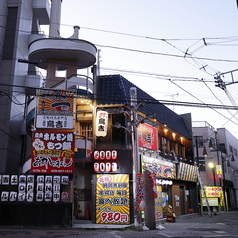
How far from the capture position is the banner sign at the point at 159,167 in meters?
23.2

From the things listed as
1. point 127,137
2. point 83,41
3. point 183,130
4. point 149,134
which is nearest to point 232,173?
point 183,130

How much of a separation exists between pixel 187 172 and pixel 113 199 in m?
13.5

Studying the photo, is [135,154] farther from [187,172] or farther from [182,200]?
[182,200]

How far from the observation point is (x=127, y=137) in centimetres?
2184

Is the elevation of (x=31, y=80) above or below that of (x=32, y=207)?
A: above

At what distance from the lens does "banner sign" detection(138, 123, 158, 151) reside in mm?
23234

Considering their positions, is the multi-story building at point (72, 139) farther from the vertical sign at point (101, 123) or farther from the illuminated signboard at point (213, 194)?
the illuminated signboard at point (213, 194)

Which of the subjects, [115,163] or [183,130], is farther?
[183,130]

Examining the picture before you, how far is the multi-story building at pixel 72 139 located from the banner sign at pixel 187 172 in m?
0.27

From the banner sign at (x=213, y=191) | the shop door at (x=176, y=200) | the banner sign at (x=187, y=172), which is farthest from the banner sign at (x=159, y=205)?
the banner sign at (x=213, y=191)

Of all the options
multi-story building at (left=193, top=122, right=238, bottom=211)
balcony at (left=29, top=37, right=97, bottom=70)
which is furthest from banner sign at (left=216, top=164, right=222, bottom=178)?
balcony at (left=29, top=37, right=97, bottom=70)

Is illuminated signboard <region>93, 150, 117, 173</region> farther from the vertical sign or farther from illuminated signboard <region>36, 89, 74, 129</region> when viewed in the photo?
illuminated signboard <region>36, 89, 74, 129</region>

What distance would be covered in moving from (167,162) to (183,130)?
7.19 metres

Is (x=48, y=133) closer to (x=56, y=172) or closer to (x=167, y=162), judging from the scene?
(x=56, y=172)
